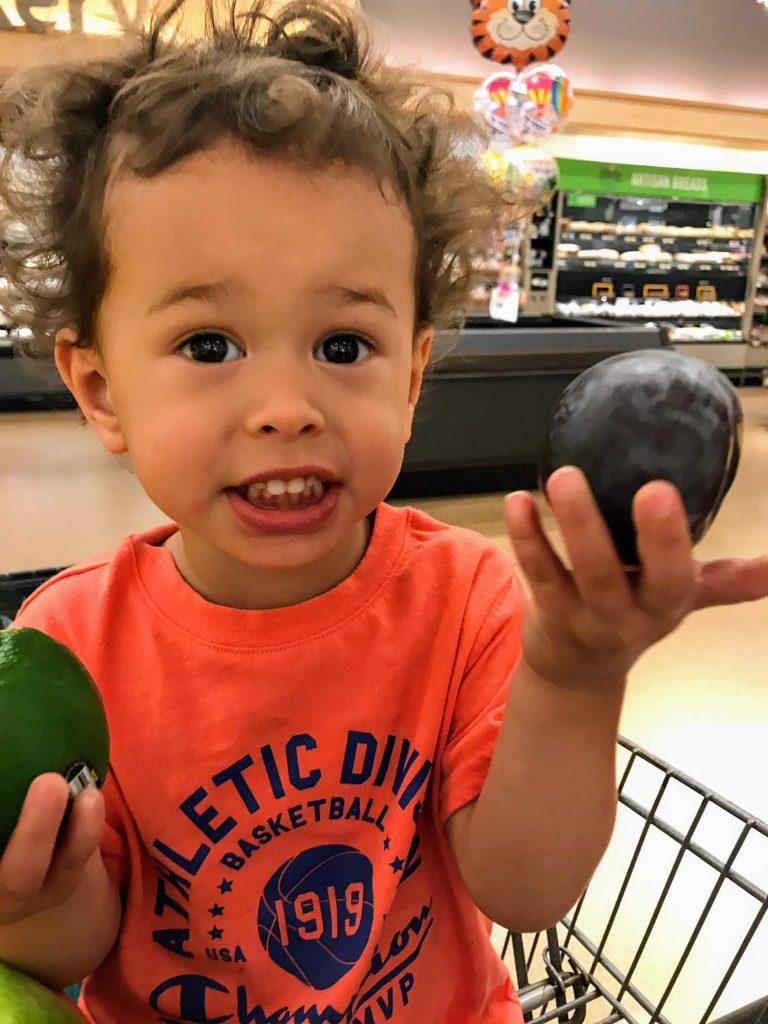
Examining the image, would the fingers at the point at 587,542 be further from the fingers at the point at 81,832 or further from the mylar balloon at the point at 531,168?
the mylar balloon at the point at 531,168

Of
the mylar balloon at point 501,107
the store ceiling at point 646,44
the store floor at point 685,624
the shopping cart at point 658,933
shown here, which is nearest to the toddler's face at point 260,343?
the shopping cart at point 658,933

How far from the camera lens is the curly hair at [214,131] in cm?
74

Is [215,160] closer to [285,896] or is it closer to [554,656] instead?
[554,656]

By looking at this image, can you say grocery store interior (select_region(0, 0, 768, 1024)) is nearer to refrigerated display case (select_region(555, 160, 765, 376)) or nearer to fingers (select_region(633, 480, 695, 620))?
refrigerated display case (select_region(555, 160, 765, 376))

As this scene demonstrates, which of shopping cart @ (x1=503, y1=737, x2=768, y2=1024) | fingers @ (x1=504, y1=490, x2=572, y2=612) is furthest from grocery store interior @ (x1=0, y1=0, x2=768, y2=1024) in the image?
fingers @ (x1=504, y1=490, x2=572, y2=612)

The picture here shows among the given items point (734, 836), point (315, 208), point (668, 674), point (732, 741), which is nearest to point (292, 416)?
point (315, 208)

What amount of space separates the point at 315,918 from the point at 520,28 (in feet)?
17.3

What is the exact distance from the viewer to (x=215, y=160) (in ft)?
2.35

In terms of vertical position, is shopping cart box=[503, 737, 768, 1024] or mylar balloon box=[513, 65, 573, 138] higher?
mylar balloon box=[513, 65, 573, 138]

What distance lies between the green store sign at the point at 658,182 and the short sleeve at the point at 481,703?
8.49m

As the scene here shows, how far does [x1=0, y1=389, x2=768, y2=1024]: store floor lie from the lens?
2.10 m

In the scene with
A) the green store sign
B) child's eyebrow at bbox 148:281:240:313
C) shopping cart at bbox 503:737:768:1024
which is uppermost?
the green store sign

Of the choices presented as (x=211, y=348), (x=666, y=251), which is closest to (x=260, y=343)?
(x=211, y=348)

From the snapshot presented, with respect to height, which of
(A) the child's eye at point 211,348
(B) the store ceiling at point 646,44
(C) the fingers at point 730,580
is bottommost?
(C) the fingers at point 730,580
